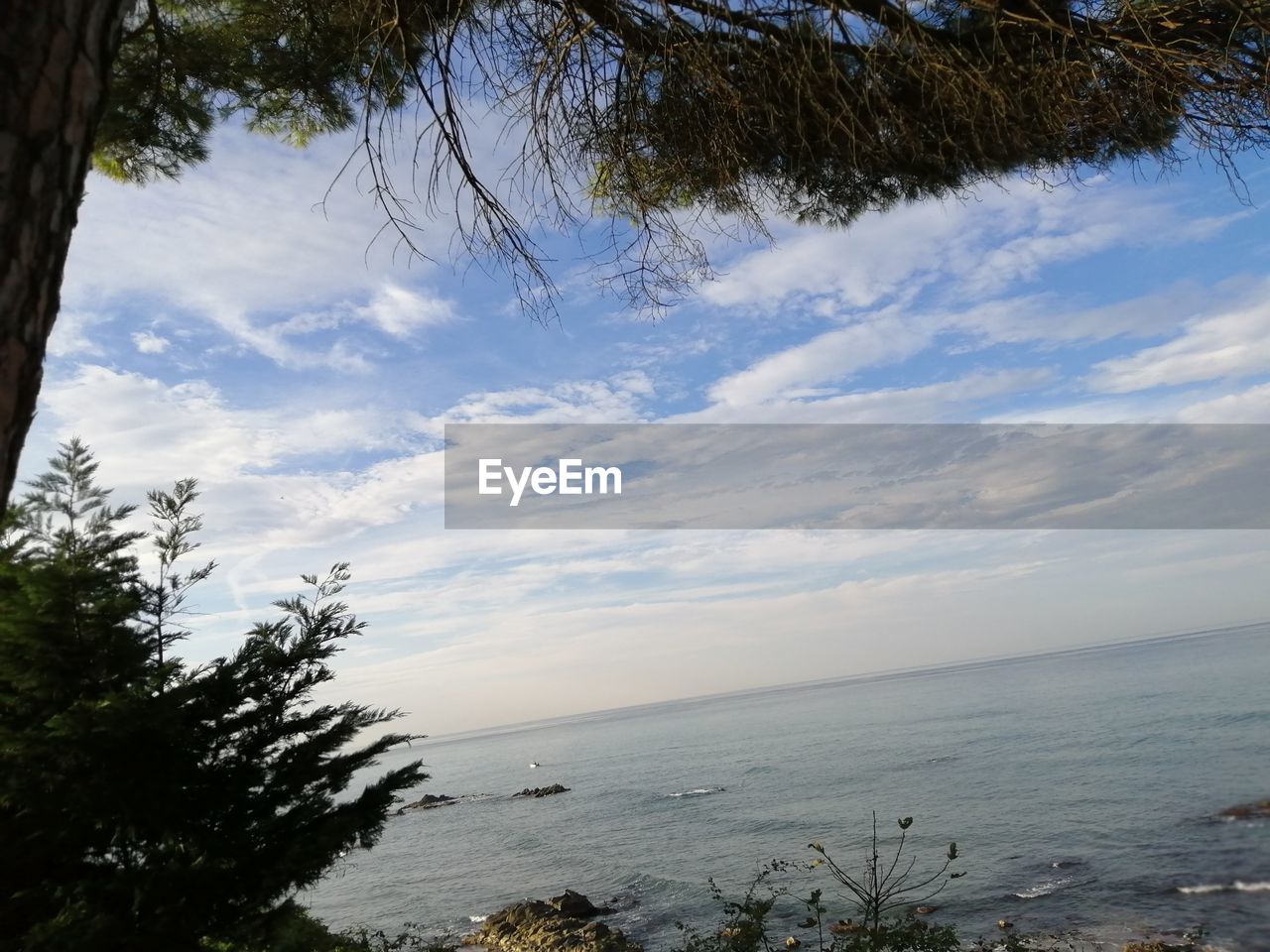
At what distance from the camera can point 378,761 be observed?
6.24 meters

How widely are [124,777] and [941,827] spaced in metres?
21.8

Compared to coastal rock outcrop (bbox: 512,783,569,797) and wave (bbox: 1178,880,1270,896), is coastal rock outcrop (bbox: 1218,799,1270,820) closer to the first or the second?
wave (bbox: 1178,880,1270,896)

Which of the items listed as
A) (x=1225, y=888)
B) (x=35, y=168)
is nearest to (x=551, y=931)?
(x=1225, y=888)

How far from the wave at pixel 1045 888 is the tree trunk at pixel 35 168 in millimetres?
16659

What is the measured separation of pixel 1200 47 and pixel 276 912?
21.8 feet

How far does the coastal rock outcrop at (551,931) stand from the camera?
13.3 meters

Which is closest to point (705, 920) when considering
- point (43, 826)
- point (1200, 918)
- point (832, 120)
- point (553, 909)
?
point (553, 909)

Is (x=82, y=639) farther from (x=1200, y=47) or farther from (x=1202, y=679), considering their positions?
(x=1202, y=679)

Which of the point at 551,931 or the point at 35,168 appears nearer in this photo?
the point at 35,168

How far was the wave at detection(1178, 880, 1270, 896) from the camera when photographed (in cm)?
1262

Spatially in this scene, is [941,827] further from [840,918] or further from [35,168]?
[35,168]

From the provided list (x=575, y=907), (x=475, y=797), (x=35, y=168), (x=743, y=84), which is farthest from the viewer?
(x=475, y=797)

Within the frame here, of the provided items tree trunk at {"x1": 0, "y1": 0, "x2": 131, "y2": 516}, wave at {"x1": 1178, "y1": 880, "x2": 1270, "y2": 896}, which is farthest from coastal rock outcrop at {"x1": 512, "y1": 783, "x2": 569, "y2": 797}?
tree trunk at {"x1": 0, "y1": 0, "x2": 131, "y2": 516}

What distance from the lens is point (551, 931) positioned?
47.6 feet
